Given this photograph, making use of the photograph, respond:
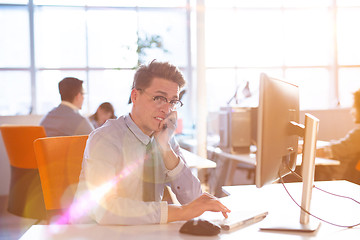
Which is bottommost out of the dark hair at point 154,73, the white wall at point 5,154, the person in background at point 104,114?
the white wall at point 5,154

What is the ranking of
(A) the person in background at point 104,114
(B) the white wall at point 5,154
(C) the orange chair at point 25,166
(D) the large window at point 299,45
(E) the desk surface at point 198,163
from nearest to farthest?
(E) the desk surface at point 198,163, (C) the orange chair at point 25,166, (A) the person in background at point 104,114, (B) the white wall at point 5,154, (D) the large window at point 299,45

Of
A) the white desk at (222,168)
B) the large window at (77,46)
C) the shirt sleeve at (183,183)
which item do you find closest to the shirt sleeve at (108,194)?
the shirt sleeve at (183,183)

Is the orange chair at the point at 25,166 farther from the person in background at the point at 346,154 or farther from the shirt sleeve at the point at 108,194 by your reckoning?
the person in background at the point at 346,154

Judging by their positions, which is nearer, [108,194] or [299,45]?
[108,194]

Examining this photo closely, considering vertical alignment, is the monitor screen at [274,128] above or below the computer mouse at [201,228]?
above

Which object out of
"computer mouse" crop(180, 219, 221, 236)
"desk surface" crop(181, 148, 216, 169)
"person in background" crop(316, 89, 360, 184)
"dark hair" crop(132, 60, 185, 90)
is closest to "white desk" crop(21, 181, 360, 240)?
"computer mouse" crop(180, 219, 221, 236)

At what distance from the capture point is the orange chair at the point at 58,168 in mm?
1792

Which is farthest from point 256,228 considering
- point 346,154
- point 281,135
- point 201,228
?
point 346,154

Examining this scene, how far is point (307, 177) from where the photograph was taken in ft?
4.14

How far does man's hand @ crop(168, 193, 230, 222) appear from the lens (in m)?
1.30

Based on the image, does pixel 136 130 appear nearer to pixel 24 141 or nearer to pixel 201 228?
pixel 201 228

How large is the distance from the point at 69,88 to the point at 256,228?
289cm

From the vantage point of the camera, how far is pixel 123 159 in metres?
1.54

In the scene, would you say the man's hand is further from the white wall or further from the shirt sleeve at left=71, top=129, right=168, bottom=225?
the white wall
